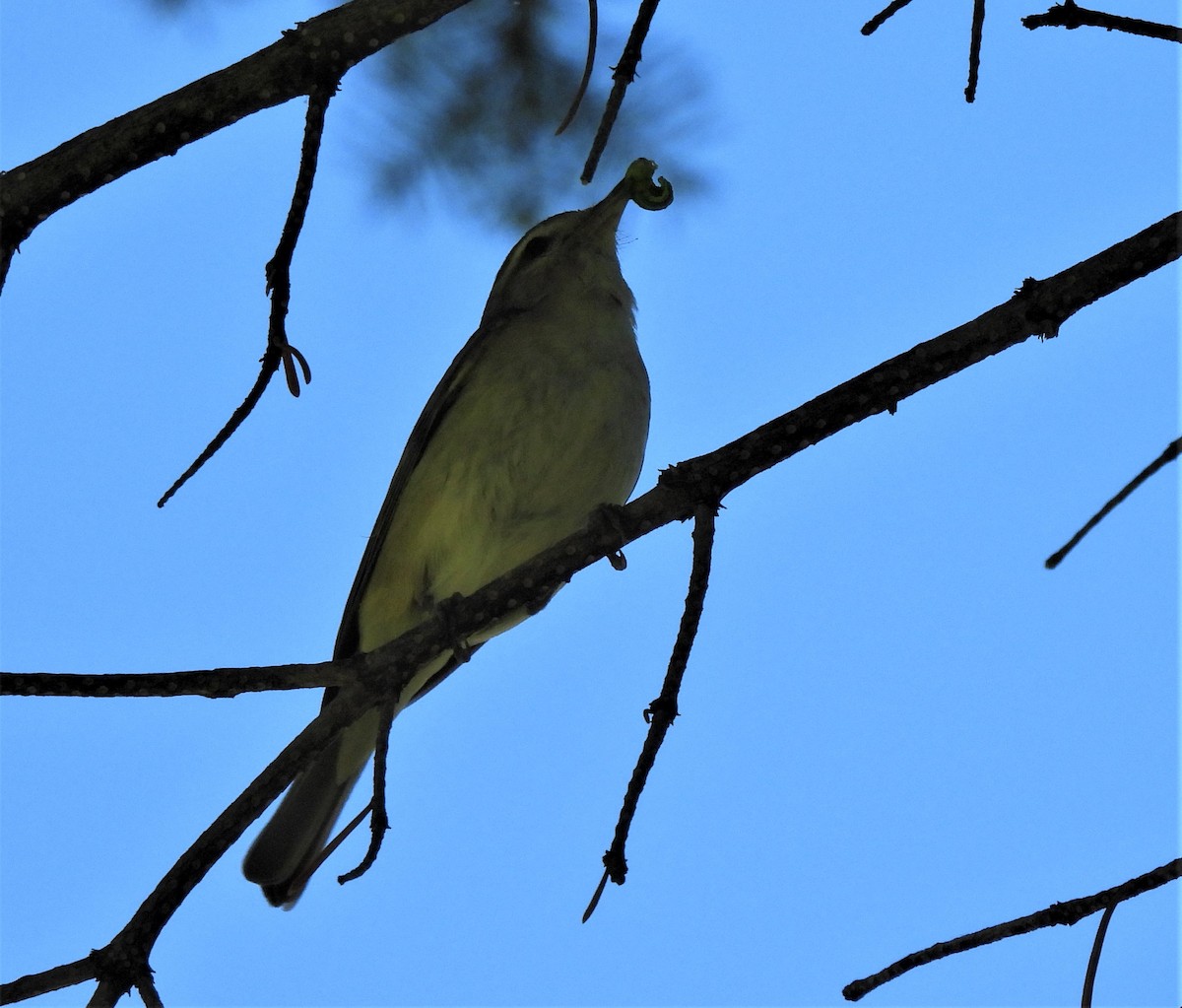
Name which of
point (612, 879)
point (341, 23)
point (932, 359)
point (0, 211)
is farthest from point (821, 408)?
point (0, 211)

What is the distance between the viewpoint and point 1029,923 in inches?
93.8

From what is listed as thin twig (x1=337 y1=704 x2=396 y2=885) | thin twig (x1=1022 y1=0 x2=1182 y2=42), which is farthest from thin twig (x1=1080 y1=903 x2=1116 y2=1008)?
thin twig (x1=1022 y1=0 x2=1182 y2=42)

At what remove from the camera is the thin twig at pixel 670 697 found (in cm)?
241

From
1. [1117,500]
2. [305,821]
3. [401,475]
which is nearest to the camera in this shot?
[1117,500]

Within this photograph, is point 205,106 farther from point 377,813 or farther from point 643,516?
point 377,813

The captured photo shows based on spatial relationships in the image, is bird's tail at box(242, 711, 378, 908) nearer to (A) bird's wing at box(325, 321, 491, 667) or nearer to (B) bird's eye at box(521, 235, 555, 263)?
(A) bird's wing at box(325, 321, 491, 667)

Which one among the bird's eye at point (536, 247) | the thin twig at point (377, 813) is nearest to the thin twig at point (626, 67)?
the thin twig at point (377, 813)

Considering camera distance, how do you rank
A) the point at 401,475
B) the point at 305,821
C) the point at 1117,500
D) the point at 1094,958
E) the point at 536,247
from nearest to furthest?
the point at 1117,500 → the point at 1094,958 → the point at 305,821 → the point at 401,475 → the point at 536,247

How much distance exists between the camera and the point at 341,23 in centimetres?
301

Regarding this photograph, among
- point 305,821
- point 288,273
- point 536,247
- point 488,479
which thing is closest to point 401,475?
point 488,479

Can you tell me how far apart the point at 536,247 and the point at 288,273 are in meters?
3.13

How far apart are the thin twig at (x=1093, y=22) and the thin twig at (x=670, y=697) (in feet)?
3.71

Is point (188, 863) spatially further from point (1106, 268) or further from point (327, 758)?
point (327, 758)

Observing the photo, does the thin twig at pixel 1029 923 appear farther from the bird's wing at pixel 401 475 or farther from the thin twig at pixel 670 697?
the bird's wing at pixel 401 475
